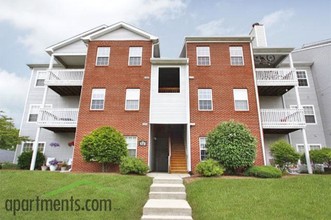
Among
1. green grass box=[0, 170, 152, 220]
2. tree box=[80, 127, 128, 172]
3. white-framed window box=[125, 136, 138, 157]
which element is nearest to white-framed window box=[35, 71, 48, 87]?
tree box=[80, 127, 128, 172]

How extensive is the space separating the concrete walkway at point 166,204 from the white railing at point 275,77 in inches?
450

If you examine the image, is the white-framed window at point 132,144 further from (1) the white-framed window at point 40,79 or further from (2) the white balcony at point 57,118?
(1) the white-framed window at point 40,79

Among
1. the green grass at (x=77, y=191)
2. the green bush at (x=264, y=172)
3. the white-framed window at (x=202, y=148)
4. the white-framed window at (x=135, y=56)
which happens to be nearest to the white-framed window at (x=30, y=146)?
the green grass at (x=77, y=191)

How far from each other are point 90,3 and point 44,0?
331 cm

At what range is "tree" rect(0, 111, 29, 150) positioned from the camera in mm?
14645

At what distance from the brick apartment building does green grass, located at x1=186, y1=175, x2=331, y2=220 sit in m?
4.78

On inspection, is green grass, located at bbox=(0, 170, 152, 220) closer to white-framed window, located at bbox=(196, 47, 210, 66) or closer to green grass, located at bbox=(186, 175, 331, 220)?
green grass, located at bbox=(186, 175, 331, 220)

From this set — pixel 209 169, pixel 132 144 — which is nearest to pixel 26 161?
pixel 132 144

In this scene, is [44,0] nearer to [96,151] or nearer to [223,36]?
[96,151]

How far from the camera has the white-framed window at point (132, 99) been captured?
15.4 m

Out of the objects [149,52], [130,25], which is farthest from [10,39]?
[149,52]

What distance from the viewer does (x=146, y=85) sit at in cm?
1576

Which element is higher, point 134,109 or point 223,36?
point 223,36

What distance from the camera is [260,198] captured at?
7969 mm
